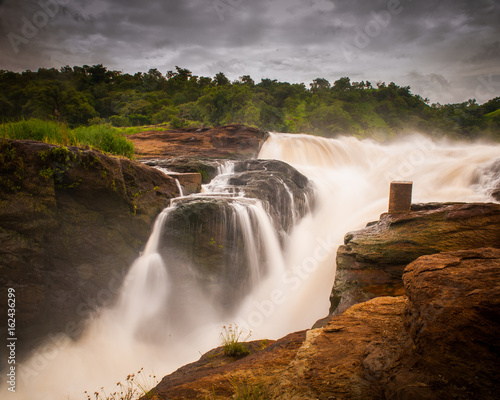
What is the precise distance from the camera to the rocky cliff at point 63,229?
5230 millimetres

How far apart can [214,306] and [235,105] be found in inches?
1036

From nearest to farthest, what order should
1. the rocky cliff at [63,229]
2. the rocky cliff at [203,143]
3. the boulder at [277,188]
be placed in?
the rocky cliff at [63,229] < the boulder at [277,188] < the rocky cliff at [203,143]

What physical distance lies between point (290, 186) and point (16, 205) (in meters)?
8.73

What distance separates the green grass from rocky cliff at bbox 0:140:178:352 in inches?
55.5

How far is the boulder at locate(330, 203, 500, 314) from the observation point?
4.46 metres

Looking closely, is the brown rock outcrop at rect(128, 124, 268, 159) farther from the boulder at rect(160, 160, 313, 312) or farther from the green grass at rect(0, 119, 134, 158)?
the boulder at rect(160, 160, 313, 312)

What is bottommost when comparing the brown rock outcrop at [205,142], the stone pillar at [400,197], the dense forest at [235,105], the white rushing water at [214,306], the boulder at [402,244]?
the white rushing water at [214,306]

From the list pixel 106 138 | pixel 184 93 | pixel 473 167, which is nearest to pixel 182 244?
pixel 106 138

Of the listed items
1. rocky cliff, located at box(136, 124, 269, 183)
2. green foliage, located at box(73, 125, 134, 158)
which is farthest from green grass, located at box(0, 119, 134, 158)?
rocky cliff, located at box(136, 124, 269, 183)

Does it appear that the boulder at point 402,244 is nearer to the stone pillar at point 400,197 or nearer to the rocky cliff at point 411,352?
the stone pillar at point 400,197

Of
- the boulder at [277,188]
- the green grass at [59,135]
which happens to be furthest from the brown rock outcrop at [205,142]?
the green grass at [59,135]

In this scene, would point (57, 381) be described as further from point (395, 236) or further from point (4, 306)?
point (395, 236)

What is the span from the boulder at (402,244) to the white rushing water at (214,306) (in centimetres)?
227

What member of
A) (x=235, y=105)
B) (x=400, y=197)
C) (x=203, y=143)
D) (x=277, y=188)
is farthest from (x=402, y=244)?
(x=235, y=105)
